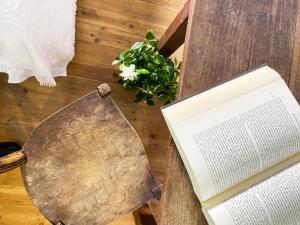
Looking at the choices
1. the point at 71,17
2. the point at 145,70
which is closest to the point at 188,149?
the point at 145,70

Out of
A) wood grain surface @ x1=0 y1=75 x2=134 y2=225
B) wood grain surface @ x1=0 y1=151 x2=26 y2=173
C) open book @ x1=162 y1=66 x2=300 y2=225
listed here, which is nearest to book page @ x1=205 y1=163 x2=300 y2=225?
open book @ x1=162 y1=66 x2=300 y2=225

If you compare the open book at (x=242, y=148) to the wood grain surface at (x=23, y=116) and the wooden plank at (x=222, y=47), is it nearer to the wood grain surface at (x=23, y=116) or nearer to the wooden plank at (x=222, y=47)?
the wooden plank at (x=222, y=47)

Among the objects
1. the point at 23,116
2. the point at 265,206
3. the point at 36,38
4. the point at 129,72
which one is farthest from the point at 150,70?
the point at 265,206

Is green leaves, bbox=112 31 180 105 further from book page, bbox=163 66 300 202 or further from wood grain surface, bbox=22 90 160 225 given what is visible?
book page, bbox=163 66 300 202

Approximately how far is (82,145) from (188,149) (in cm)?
42

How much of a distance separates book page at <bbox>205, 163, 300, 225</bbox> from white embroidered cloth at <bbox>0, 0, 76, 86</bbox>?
0.82 metres

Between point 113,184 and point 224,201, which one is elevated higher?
point 224,201

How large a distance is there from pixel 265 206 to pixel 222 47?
423 millimetres

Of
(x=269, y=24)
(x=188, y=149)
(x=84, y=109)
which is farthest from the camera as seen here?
(x=84, y=109)

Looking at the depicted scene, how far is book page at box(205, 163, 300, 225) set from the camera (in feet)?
2.69

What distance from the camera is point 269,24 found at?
1.00 m

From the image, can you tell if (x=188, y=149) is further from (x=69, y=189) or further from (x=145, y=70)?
(x=145, y=70)

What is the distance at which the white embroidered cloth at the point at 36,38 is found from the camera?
111 centimetres

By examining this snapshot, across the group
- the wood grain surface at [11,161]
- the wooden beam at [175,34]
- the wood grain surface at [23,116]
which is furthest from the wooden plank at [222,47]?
the wood grain surface at [23,116]
